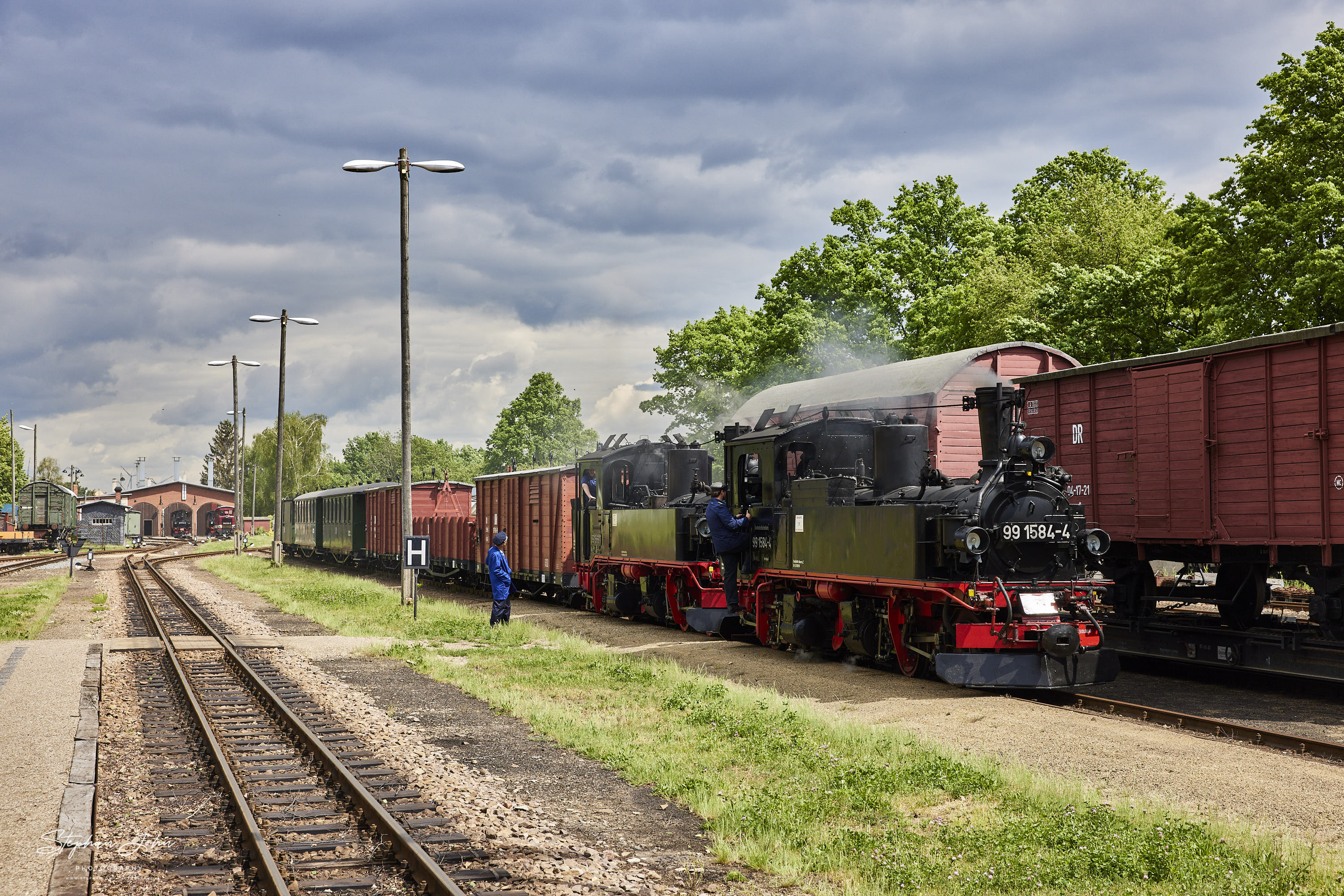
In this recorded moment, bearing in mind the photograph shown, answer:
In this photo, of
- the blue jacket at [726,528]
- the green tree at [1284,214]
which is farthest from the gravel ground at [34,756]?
the green tree at [1284,214]

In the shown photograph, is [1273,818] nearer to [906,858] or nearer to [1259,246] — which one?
[906,858]

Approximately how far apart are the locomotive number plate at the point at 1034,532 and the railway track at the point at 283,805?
6466 millimetres

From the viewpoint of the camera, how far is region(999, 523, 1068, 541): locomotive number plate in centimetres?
1155

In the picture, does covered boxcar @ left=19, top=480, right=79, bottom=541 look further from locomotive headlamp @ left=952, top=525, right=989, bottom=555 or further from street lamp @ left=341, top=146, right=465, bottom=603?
locomotive headlamp @ left=952, top=525, right=989, bottom=555

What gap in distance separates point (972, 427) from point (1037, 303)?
10.7 m

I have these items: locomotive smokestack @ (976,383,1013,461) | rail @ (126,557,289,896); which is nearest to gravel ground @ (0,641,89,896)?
rail @ (126,557,289,896)

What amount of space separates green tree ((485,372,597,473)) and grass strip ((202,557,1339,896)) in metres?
66.5

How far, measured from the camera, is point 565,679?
13.0m

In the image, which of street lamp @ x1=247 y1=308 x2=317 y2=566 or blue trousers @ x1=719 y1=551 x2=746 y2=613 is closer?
blue trousers @ x1=719 y1=551 x2=746 y2=613

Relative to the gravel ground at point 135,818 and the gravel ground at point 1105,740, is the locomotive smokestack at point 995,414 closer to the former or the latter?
the gravel ground at point 1105,740

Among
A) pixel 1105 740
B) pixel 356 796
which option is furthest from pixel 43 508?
pixel 1105 740

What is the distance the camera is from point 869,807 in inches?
287

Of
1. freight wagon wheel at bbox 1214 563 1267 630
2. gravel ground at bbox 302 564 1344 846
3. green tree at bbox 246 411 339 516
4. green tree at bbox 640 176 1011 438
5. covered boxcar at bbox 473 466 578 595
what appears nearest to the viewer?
gravel ground at bbox 302 564 1344 846

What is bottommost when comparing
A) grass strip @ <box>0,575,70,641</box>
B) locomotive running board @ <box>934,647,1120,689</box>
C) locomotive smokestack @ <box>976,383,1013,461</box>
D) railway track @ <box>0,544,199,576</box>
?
railway track @ <box>0,544,199,576</box>
